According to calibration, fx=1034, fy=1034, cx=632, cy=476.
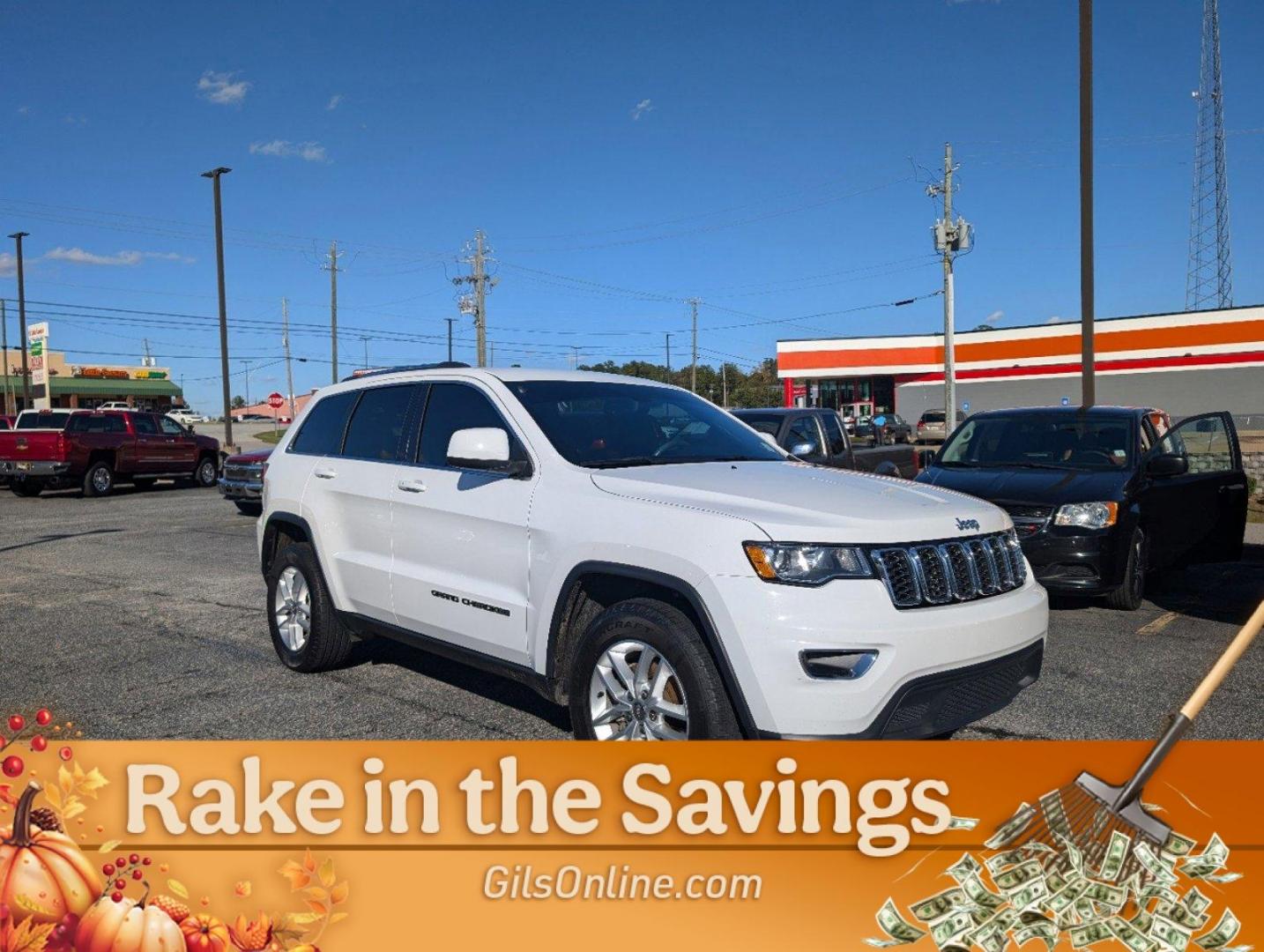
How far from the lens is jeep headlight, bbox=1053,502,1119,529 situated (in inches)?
286

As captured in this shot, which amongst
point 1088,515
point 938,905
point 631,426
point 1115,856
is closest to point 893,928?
point 938,905

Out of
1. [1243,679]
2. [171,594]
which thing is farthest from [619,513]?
[171,594]

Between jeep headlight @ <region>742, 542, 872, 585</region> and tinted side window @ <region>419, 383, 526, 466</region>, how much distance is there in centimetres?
174

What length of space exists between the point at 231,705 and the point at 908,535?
353cm

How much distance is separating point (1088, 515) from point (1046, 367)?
47111 millimetres

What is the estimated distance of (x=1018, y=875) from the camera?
2.82 m

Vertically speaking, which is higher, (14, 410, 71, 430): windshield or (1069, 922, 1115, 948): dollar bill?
(14, 410, 71, 430): windshield

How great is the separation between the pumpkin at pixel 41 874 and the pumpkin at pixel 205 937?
293 mm

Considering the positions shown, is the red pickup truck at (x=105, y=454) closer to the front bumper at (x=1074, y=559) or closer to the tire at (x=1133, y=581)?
the front bumper at (x=1074, y=559)

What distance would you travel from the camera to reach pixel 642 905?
9.05ft

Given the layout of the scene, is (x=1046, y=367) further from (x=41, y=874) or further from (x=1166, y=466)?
(x=41, y=874)

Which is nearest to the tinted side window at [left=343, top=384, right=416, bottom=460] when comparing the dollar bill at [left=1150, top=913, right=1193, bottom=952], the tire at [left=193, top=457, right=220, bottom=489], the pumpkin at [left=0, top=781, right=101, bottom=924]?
the pumpkin at [left=0, top=781, right=101, bottom=924]

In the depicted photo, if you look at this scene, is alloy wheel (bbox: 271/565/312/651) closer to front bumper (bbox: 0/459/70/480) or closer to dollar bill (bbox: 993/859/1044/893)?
dollar bill (bbox: 993/859/1044/893)

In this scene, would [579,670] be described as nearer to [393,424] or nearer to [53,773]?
[53,773]
